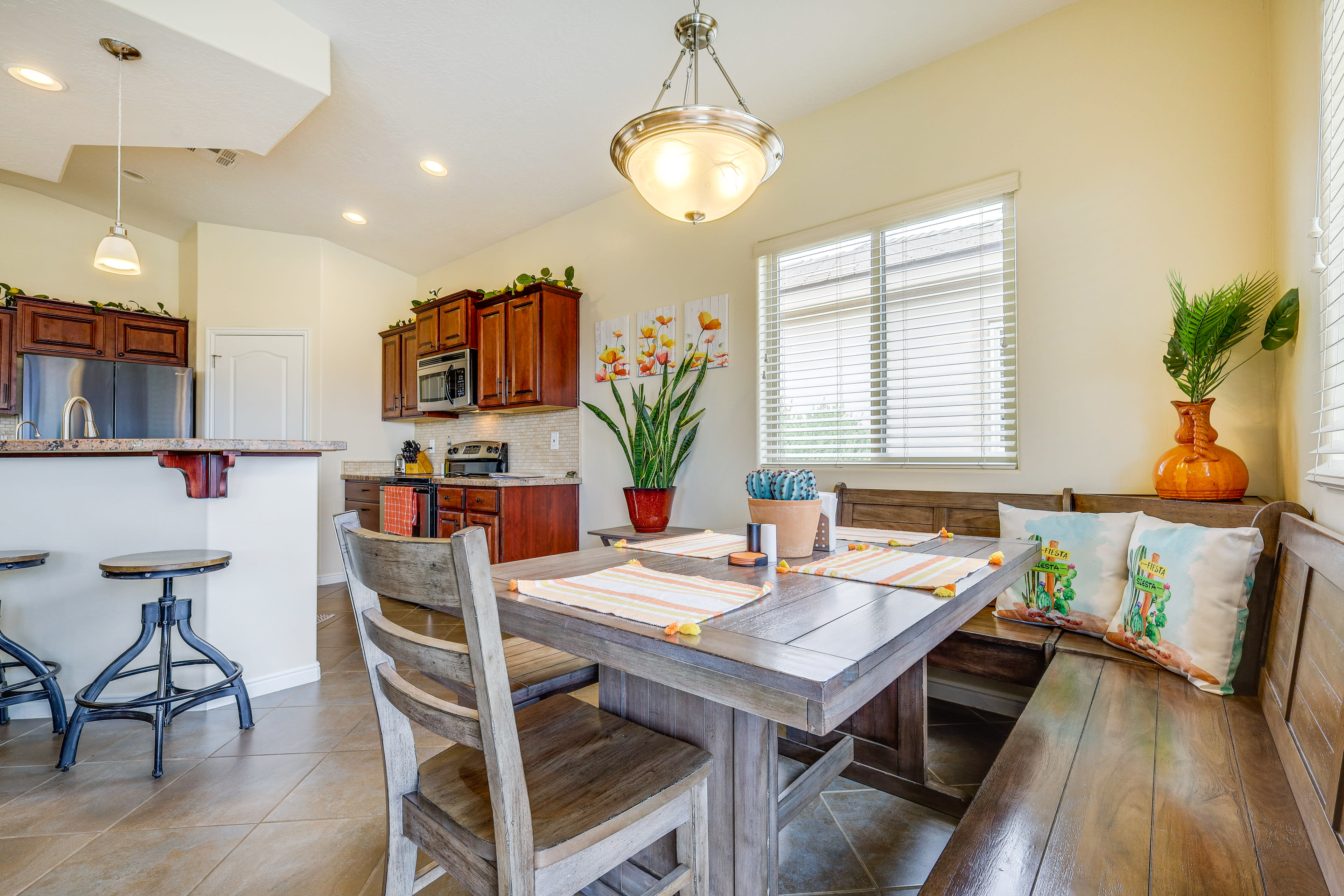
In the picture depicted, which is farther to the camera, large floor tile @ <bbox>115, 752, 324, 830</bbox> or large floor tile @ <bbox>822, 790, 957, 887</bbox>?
large floor tile @ <bbox>115, 752, 324, 830</bbox>

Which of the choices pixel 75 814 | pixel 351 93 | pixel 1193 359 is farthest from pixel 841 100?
pixel 75 814

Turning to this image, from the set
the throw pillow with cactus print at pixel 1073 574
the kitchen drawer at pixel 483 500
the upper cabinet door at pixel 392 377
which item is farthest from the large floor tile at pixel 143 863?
the upper cabinet door at pixel 392 377

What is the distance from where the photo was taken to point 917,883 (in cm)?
149

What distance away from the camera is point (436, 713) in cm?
89

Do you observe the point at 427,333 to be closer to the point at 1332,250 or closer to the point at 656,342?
the point at 656,342

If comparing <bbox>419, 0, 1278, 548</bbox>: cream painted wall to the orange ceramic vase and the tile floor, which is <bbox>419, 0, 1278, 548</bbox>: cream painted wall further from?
the tile floor

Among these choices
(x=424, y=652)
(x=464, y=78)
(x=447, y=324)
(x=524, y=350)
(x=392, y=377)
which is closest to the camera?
(x=424, y=652)

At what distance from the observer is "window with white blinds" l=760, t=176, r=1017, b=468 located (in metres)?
2.59

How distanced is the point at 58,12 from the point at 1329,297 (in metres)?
4.19

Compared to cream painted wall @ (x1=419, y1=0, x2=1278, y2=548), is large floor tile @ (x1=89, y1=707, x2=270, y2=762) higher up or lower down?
lower down

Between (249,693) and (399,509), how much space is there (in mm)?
2123

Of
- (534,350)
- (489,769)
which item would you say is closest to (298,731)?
(489,769)

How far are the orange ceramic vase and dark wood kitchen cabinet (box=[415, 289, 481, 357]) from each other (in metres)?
4.37

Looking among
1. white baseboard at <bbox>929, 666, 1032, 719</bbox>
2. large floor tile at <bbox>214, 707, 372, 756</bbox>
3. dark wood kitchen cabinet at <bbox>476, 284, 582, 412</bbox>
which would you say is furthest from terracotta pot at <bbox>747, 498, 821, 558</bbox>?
dark wood kitchen cabinet at <bbox>476, 284, 582, 412</bbox>
